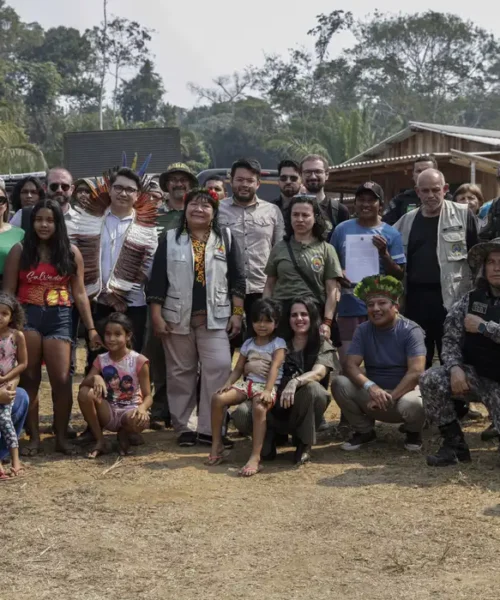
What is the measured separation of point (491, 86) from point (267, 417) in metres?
54.0

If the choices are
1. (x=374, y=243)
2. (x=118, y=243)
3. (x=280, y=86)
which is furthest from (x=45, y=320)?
(x=280, y=86)

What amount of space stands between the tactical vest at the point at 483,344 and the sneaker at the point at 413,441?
659mm

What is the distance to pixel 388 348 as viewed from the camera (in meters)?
6.41

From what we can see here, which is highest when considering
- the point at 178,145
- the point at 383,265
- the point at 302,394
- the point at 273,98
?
the point at 273,98

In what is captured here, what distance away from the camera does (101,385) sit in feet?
20.3

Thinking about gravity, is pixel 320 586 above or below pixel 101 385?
below

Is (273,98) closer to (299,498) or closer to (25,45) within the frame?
(25,45)

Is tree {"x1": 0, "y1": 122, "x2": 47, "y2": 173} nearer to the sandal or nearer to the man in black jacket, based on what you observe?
the man in black jacket

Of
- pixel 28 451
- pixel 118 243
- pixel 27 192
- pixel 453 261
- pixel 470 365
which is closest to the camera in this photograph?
pixel 470 365

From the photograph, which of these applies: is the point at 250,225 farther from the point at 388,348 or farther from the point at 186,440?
the point at 186,440

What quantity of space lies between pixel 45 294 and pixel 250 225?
1704mm

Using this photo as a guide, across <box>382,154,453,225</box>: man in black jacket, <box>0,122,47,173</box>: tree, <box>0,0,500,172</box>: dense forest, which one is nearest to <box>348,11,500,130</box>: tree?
<box>0,0,500,172</box>: dense forest

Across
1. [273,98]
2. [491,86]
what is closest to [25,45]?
[273,98]

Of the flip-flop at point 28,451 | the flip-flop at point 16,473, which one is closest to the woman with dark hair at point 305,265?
the flip-flop at point 28,451
